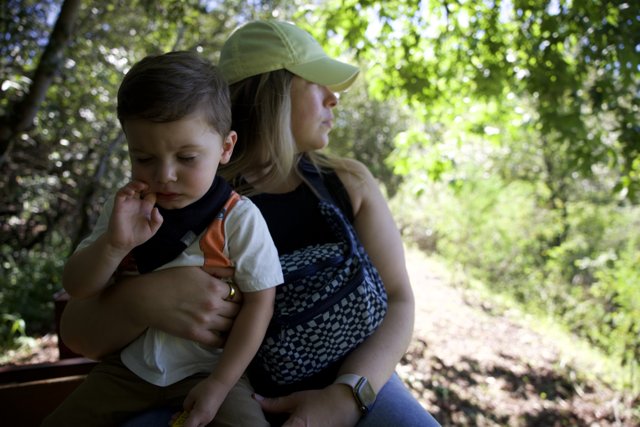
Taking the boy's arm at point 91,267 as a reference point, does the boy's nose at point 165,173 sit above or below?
above

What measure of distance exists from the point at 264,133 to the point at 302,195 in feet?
0.91

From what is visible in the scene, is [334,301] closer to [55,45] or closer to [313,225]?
[313,225]

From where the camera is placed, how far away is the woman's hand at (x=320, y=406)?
1.39 meters

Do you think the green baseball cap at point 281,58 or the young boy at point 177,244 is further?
the green baseball cap at point 281,58

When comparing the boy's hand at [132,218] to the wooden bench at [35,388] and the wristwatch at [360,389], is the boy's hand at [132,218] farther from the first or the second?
the wooden bench at [35,388]

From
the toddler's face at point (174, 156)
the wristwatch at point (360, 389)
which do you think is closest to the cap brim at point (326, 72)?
the toddler's face at point (174, 156)

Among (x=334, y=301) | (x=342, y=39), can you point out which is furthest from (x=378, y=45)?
(x=334, y=301)

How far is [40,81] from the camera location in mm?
3145

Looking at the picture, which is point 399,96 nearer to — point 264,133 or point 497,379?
point 497,379

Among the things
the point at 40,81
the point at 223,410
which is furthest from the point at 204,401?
the point at 40,81

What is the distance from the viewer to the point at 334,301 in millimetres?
1410

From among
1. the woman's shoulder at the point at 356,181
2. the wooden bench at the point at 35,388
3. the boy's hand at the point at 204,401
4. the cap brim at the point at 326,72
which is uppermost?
the cap brim at the point at 326,72

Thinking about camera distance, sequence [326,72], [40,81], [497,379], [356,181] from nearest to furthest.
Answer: [326,72] → [356,181] → [40,81] → [497,379]

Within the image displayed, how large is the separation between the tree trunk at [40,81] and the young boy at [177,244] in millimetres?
2291
